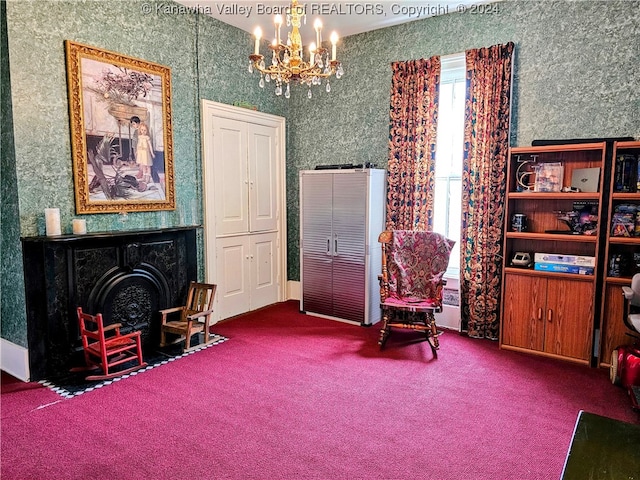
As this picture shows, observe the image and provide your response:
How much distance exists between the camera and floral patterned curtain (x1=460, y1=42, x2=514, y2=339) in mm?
4004

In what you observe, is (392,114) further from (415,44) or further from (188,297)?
(188,297)

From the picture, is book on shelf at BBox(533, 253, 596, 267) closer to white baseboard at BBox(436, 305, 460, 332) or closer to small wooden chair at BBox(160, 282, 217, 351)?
white baseboard at BBox(436, 305, 460, 332)

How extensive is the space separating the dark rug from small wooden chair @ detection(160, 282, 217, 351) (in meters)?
0.10

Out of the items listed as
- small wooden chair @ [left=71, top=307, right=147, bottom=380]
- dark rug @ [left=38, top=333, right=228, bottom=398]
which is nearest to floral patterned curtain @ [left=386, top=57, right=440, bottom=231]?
dark rug @ [left=38, top=333, right=228, bottom=398]

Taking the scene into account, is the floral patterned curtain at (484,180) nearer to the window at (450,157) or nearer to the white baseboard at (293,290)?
the window at (450,157)

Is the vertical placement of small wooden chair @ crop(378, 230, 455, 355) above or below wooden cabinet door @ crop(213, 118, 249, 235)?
below

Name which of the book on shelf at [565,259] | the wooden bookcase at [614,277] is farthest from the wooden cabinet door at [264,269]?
the wooden bookcase at [614,277]

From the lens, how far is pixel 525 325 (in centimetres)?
380

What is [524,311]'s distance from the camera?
380 centimetres

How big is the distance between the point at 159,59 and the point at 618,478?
4.34 meters

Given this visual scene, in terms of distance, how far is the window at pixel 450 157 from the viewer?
4445 mm

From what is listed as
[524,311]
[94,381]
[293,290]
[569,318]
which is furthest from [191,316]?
[569,318]

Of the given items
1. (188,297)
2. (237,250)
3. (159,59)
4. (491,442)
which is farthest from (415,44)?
(491,442)

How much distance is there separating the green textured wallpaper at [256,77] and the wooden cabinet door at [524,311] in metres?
1.31
